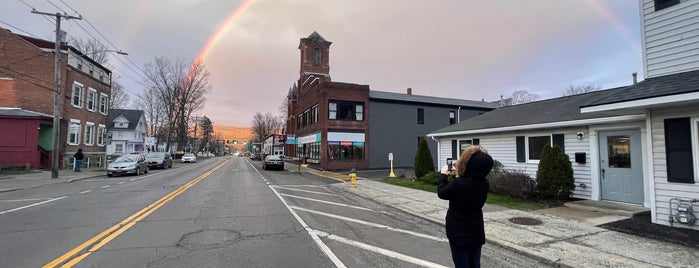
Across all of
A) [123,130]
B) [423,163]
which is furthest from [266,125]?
[423,163]

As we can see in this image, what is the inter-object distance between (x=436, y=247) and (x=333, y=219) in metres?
3.14

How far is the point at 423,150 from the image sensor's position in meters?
19.3

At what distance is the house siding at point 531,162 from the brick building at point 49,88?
29.4 m

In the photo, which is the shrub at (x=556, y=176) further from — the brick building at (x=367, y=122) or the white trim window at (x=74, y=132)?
the white trim window at (x=74, y=132)

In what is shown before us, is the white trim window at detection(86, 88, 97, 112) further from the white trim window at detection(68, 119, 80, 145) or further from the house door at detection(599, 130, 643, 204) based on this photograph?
the house door at detection(599, 130, 643, 204)

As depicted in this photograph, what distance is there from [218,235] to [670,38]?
37.7 feet

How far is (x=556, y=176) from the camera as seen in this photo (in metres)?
11.0

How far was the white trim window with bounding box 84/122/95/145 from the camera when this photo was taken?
31.3 meters

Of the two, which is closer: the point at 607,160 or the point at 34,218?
the point at 34,218

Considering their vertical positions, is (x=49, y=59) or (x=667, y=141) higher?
(x=49, y=59)

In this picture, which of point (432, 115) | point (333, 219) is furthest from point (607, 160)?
point (432, 115)

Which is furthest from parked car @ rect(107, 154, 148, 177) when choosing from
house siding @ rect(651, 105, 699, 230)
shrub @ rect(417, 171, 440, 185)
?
house siding @ rect(651, 105, 699, 230)

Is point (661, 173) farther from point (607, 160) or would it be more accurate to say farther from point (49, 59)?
point (49, 59)

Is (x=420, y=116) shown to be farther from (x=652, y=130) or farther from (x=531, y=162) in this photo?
(x=652, y=130)
